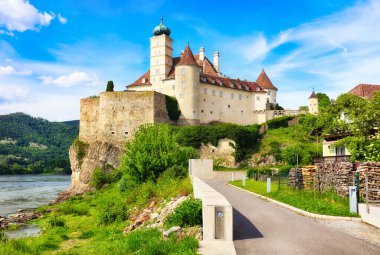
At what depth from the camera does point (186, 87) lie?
212 ft

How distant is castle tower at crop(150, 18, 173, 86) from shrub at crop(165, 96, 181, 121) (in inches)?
222

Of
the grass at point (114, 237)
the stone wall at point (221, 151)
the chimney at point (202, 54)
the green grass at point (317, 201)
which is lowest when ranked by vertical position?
the grass at point (114, 237)

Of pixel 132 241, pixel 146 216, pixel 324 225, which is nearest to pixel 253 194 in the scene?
pixel 146 216

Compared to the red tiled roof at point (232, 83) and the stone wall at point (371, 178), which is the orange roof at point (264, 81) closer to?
the red tiled roof at point (232, 83)

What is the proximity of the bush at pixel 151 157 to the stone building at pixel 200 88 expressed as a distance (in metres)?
34.0

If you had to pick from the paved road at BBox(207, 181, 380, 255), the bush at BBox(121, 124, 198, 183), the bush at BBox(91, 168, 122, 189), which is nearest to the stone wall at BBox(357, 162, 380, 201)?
the paved road at BBox(207, 181, 380, 255)

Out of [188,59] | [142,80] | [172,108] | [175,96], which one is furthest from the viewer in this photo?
[142,80]

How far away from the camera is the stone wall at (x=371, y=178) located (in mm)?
14905

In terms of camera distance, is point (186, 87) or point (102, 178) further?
point (186, 87)

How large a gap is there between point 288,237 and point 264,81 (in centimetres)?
6891

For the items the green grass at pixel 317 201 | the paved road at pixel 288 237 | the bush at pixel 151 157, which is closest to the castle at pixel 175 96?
the bush at pixel 151 157

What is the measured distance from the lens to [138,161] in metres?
28.0

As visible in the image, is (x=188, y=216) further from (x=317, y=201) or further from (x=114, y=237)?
(x=317, y=201)

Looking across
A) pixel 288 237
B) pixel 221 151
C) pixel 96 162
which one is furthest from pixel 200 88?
pixel 288 237
